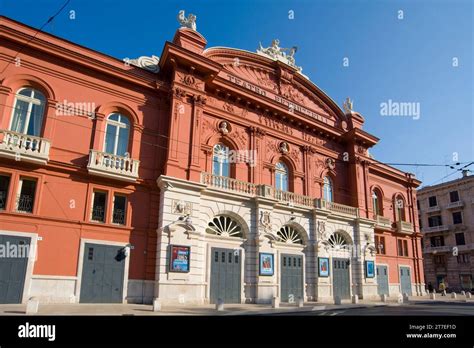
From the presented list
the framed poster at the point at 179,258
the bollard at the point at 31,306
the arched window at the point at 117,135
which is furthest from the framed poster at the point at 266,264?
the bollard at the point at 31,306

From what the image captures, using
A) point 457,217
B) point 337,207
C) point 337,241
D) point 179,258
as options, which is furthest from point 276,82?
point 457,217

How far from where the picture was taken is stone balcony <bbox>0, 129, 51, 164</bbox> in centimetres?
1495

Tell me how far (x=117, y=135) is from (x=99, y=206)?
4.24 m

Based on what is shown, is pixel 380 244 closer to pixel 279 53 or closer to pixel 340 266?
pixel 340 266

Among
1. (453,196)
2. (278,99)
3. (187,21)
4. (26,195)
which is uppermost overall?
(187,21)

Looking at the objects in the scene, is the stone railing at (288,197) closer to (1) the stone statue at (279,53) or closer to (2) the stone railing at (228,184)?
(2) the stone railing at (228,184)

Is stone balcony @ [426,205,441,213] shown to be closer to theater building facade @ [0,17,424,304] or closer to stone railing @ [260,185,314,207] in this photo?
theater building facade @ [0,17,424,304]

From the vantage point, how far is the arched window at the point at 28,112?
53.7 feet

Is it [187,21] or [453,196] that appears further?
[453,196]

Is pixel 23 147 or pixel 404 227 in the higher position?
pixel 23 147

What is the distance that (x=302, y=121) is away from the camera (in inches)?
1070

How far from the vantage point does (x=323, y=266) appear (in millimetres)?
24078

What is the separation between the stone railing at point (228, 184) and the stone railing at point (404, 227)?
19.4m
